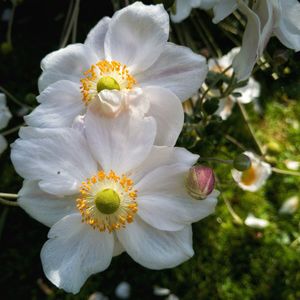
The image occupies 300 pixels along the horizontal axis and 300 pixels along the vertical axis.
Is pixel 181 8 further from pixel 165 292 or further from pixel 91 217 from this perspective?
pixel 165 292

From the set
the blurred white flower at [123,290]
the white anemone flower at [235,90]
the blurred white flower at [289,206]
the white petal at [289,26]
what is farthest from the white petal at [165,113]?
the blurred white flower at [289,206]

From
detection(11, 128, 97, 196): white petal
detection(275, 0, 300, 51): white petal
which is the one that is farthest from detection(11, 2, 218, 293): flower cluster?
detection(275, 0, 300, 51): white petal

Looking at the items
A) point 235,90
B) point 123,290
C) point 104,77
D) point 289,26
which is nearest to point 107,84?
point 104,77

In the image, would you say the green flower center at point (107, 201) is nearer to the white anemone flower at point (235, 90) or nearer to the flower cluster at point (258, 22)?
the flower cluster at point (258, 22)

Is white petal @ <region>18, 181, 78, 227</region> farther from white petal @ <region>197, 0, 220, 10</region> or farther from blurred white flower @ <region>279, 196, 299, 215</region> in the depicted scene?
blurred white flower @ <region>279, 196, 299, 215</region>

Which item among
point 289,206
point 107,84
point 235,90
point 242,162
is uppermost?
point 107,84

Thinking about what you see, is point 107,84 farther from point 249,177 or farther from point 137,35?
point 249,177

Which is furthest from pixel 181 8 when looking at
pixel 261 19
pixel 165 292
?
pixel 165 292
